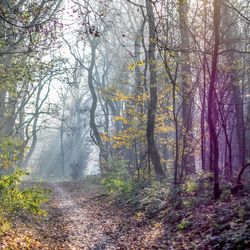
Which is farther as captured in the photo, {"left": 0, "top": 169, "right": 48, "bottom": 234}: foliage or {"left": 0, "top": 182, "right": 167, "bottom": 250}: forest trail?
{"left": 0, "top": 169, "right": 48, "bottom": 234}: foliage

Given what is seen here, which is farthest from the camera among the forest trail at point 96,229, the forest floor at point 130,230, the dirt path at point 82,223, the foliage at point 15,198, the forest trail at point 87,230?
the foliage at point 15,198

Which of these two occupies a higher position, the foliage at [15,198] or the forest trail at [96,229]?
the foliage at [15,198]

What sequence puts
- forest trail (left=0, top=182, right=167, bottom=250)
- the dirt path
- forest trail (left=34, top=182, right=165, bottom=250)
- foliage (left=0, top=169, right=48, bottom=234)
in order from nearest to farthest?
forest trail (left=0, top=182, right=167, bottom=250)
forest trail (left=34, top=182, right=165, bottom=250)
the dirt path
foliage (left=0, top=169, right=48, bottom=234)

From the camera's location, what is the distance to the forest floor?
23.2 ft

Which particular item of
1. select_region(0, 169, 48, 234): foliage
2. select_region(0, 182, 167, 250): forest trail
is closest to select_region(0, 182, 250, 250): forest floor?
select_region(0, 182, 167, 250): forest trail

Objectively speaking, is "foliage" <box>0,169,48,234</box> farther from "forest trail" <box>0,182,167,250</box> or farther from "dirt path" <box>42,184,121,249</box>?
"dirt path" <box>42,184,121,249</box>

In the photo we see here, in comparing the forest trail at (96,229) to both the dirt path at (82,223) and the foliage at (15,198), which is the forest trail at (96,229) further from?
the foliage at (15,198)

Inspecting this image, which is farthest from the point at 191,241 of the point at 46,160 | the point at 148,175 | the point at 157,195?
the point at 46,160

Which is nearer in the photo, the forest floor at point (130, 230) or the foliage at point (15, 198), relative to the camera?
the forest floor at point (130, 230)

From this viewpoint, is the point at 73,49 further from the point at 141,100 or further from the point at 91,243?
the point at 91,243

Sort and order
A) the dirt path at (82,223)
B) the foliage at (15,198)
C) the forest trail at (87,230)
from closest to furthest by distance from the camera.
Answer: the forest trail at (87,230) → the dirt path at (82,223) → the foliage at (15,198)

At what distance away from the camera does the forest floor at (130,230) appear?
7.08 metres

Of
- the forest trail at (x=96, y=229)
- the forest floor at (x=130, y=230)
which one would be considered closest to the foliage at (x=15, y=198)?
the forest floor at (x=130, y=230)

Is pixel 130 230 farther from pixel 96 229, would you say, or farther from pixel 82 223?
pixel 82 223
